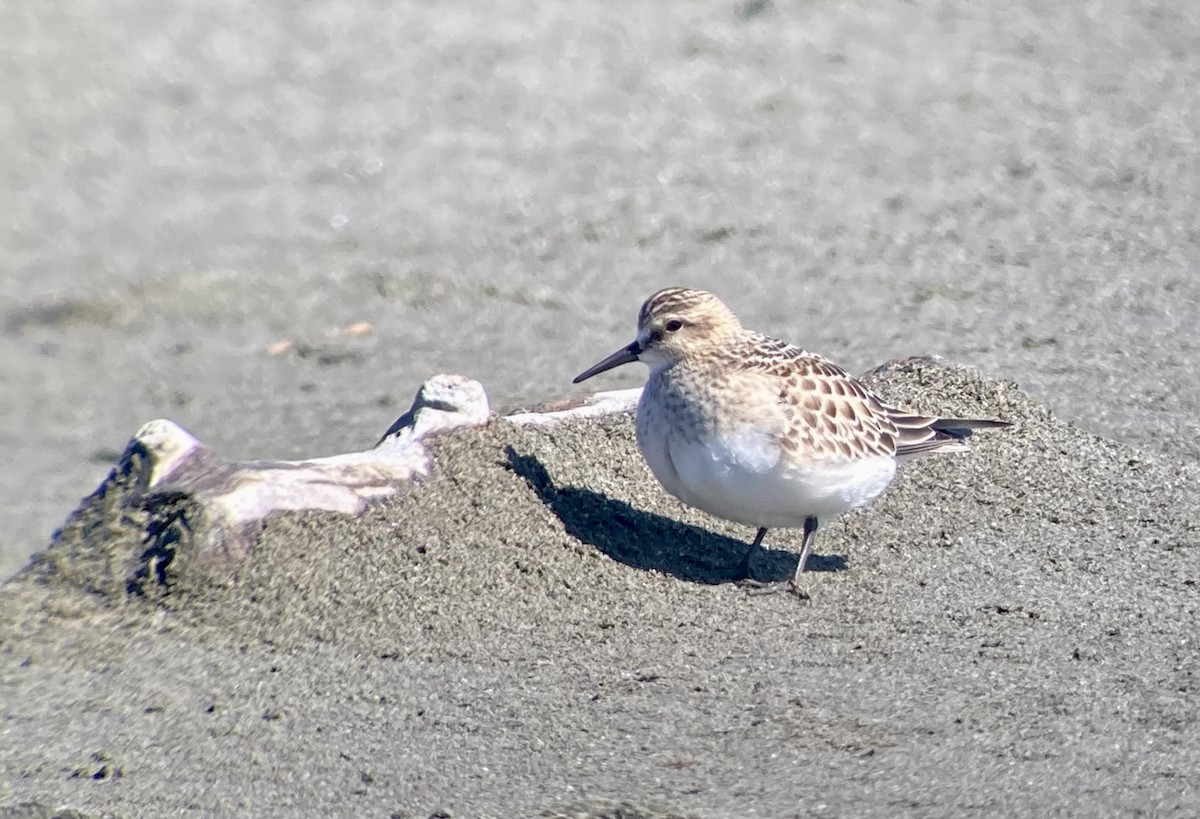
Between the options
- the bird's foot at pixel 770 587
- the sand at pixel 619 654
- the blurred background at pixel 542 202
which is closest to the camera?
the sand at pixel 619 654

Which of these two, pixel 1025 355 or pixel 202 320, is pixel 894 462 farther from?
pixel 202 320

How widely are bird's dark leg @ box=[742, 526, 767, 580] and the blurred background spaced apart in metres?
1.61

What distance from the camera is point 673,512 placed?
17.5 ft

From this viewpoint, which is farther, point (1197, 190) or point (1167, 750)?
point (1197, 190)

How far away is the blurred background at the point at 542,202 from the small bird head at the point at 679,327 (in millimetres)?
1703

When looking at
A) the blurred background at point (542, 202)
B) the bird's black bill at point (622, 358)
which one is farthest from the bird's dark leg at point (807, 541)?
the blurred background at point (542, 202)

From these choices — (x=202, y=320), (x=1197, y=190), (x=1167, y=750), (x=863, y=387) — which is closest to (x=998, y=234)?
(x=1197, y=190)

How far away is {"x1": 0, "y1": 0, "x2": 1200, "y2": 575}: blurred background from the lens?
7.64 meters

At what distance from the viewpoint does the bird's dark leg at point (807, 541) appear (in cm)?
484

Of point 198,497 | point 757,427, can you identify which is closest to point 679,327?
point 757,427

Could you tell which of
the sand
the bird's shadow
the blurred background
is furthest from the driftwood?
the blurred background

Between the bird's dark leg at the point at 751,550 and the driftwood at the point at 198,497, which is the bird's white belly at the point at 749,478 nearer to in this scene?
the bird's dark leg at the point at 751,550

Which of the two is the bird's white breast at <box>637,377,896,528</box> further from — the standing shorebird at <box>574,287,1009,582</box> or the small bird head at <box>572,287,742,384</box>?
the small bird head at <box>572,287,742,384</box>

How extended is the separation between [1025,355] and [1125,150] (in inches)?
117
